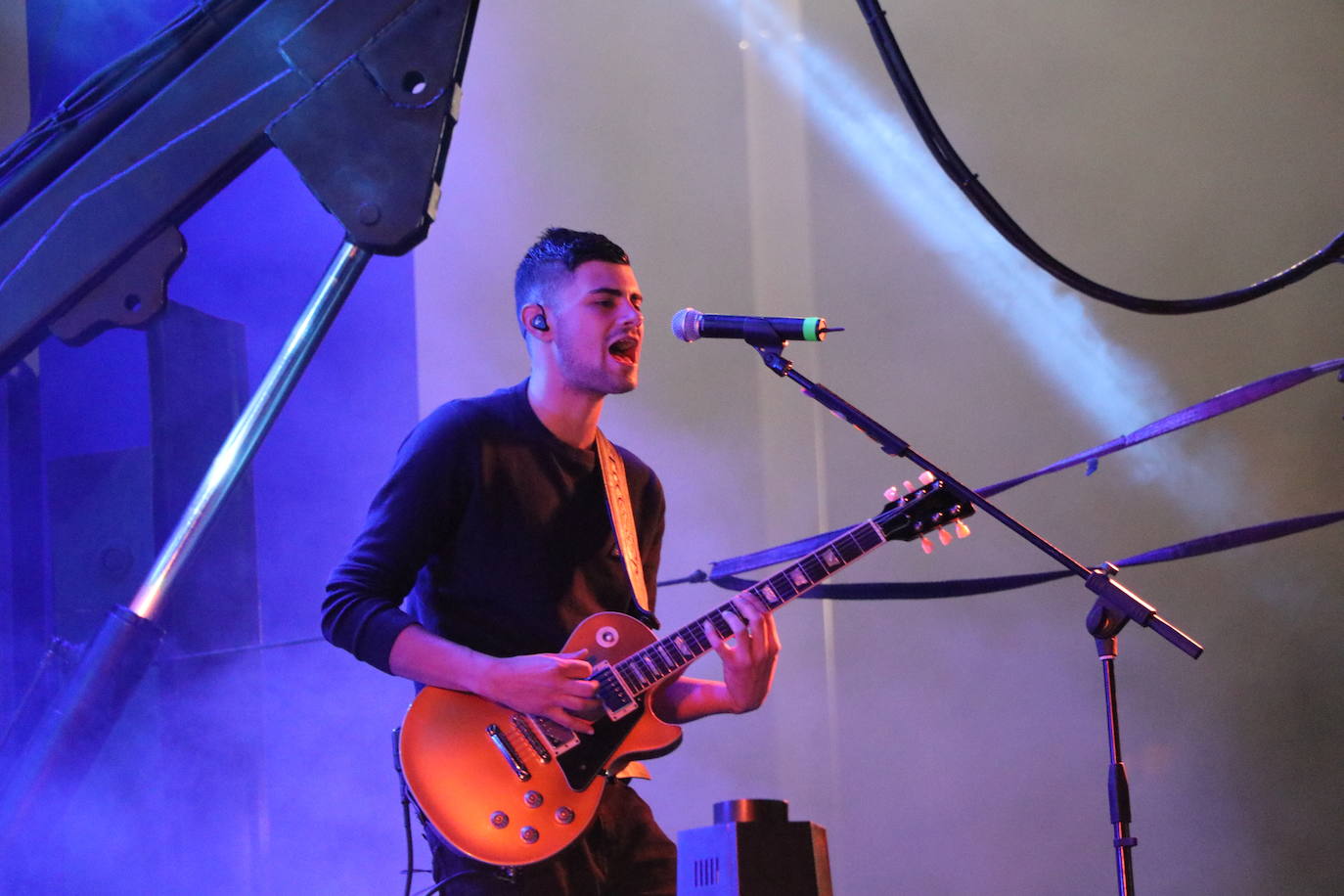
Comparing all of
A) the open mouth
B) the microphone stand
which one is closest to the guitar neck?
the microphone stand

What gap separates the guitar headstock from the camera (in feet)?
8.48

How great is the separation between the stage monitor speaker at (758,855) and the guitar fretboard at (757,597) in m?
0.55

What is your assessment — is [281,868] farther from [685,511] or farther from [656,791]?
[685,511]

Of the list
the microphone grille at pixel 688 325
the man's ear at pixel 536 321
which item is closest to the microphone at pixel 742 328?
the microphone grille at pixel 688 325

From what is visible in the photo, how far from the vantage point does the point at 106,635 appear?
96.8 inches

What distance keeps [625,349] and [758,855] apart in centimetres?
136

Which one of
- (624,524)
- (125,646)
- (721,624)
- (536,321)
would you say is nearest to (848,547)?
(721,624)

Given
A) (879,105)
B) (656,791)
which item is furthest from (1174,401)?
(656,791)

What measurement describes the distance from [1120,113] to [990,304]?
0.83 meters

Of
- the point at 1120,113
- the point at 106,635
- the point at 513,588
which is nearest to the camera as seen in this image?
the point at 106,635

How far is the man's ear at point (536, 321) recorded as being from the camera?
10.1ft

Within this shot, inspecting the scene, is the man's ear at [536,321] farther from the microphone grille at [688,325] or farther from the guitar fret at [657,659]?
the guitar fret at [657,659]

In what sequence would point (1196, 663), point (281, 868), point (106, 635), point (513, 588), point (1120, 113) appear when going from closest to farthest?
point (106, 635)
point (513, 588)
point (281, 868)
point (1196, 663)
point (1120, 113)

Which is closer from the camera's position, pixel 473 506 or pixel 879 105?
pixel 473 506
